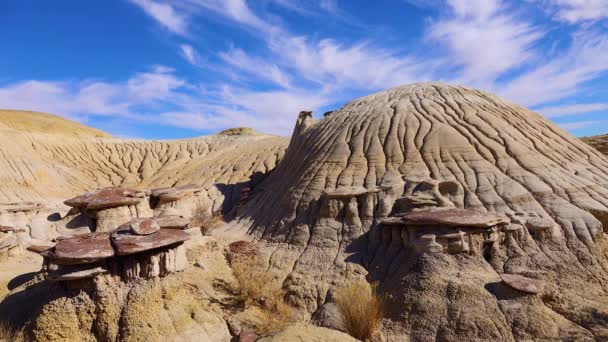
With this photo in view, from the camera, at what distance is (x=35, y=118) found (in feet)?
148

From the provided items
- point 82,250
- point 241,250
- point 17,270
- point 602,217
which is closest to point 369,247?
point 241,250

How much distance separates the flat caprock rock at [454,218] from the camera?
732 centimetres

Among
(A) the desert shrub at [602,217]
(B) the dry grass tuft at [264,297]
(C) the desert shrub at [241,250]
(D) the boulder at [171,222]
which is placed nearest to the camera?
(B) the dry grass tuft at [264,297]

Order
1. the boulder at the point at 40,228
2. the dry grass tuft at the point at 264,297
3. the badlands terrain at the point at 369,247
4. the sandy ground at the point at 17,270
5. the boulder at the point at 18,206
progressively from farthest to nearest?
the boulder at the point at 18,206 < the boulder at the point at 40,228 < the sandy ground at the point at 17,270 < the dry grass tuft at the point at 264,297 < the badlands terrain at the point at 369,247

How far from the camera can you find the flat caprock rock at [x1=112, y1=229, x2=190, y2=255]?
264 inches

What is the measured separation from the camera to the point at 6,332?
675 centimetres

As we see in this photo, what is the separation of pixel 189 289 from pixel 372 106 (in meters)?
8.25

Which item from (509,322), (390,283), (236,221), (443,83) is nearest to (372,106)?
(443,83)

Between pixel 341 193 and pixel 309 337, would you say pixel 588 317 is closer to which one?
pixel 309 337

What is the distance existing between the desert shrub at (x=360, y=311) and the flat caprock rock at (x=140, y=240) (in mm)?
3261

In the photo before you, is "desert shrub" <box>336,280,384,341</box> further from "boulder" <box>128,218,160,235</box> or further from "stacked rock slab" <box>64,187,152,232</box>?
"stacked rock slab" <box>64,187,152,232</box>

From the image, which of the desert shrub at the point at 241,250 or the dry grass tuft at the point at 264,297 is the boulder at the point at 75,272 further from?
the desert shrub at the point at 241,250

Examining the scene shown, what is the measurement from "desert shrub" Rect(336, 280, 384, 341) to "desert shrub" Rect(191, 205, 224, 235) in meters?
5.70

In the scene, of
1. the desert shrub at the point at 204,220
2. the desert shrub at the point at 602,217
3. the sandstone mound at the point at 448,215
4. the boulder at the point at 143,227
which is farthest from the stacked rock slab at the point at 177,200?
the desert shrub at the point at 602,217
